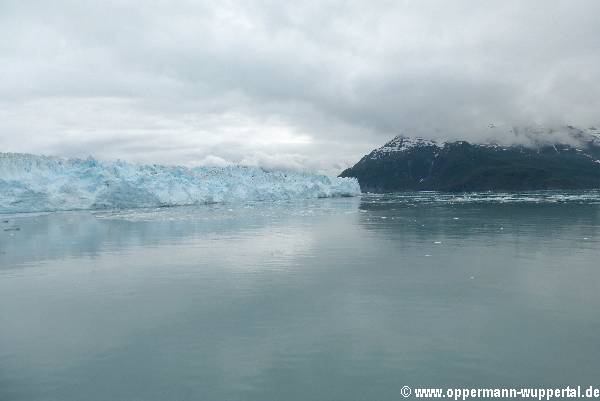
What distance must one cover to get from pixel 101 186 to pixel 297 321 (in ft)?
169

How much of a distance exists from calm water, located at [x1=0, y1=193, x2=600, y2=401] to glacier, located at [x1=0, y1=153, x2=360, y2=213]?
34.0 m

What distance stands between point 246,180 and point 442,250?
63969 millimetres

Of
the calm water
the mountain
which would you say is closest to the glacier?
the calm water

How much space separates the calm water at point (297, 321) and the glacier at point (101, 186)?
33956mm

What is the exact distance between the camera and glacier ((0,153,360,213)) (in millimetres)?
50406

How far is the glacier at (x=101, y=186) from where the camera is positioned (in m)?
50.4

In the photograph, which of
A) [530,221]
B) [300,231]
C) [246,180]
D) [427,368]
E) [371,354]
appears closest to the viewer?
[427,368]

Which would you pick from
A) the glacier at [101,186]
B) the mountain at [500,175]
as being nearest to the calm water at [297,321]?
the glacier at [101,186]

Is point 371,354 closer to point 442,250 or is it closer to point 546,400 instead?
point 546,400

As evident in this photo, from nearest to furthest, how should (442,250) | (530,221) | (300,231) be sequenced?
(442,250), (300,231), (530,221)

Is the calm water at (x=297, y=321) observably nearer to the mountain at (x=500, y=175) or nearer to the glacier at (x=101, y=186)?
the glacier at (x=101, y=186)

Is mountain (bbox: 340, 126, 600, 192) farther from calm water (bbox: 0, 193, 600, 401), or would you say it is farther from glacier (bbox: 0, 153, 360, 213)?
calm water (bbox: 0, 193, 600, 401)

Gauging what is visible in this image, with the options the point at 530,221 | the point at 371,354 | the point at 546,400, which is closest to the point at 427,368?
the point at 371,354

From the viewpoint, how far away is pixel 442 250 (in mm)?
19969
